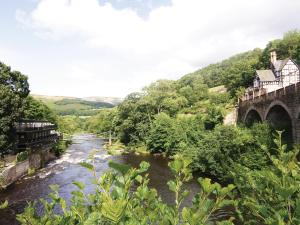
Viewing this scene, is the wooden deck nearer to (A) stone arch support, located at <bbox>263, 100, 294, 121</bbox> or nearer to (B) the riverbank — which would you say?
(B) the riverbank

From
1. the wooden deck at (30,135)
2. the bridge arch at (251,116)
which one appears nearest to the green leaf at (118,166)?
the bridge arch at (251,116)

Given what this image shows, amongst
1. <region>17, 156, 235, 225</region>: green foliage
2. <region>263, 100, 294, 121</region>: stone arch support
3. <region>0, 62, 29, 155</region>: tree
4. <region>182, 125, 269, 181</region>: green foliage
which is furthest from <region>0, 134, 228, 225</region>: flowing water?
<region>17, 156, 235, 225</region>: green foliage

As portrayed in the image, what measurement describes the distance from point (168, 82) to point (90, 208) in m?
76.1

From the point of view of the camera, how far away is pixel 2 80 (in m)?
41.7

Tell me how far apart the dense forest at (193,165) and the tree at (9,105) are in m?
0.15

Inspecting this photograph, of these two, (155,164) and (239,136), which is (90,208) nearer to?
(239,136)

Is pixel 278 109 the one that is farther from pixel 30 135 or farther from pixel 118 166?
pixel 118 166

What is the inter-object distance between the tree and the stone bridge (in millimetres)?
30049

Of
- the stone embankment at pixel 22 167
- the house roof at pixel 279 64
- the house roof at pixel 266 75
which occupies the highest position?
the house roof at pixel 279 64

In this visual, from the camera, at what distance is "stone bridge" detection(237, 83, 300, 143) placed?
96.5ft

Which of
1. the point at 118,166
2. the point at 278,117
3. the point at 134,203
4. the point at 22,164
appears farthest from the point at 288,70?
the point at 118,166

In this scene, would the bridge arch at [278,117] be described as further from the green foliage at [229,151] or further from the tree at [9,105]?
the tree at [9,105]

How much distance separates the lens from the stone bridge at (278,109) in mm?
29406

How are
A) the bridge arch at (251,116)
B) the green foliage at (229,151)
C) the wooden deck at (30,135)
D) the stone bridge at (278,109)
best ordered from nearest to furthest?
the stone bridge at (278,109)
the green foliage at (229,151)
the bridge arch at (251,116)
the wooden deck at (30,135)
